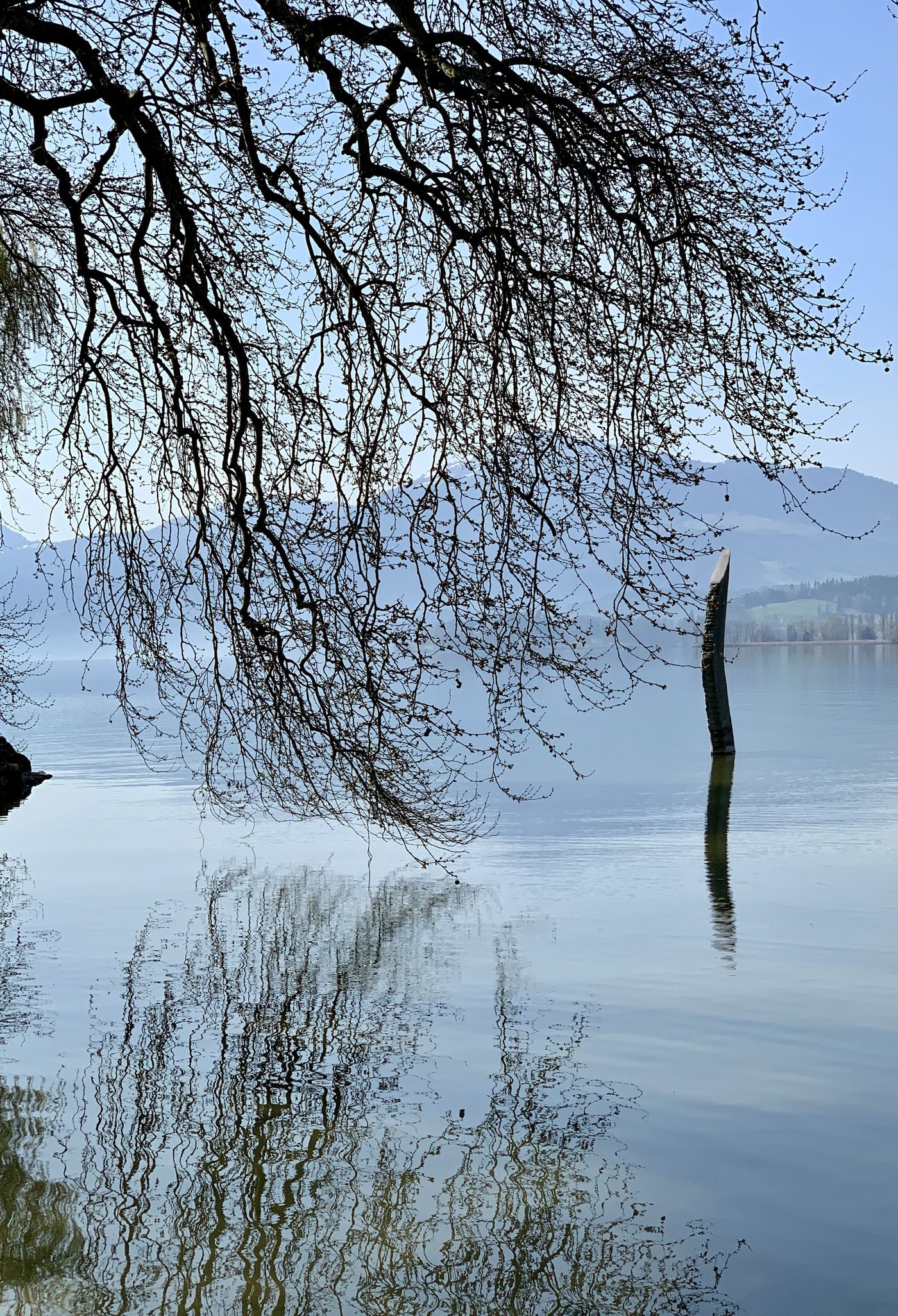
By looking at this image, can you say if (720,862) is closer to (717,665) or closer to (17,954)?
(17,954)

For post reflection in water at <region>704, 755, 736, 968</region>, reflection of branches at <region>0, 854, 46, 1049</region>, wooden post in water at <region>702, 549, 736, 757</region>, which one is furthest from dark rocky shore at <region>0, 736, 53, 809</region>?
wooden post in water at <region>702, 549, 736, 757</region>

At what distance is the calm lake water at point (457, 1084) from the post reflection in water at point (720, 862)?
0.11 meters

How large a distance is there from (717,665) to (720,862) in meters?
12.6

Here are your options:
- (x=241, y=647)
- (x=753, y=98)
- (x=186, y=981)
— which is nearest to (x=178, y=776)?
(x=186, y=981)

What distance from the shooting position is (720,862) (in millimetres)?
18359

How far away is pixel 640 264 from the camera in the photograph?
7.38m

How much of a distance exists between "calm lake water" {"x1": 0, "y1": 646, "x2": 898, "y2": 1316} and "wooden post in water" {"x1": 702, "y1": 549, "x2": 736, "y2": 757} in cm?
908

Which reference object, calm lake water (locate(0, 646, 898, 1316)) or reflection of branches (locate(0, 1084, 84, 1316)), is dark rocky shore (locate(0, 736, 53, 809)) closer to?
calm lake water (locate(0, 646, 898, 1316))

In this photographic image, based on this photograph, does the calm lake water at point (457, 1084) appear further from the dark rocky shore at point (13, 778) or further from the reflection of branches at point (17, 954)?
the dark rocky shore at point (13, 778)

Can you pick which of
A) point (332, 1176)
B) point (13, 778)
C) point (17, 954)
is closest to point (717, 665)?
point (13, 778)

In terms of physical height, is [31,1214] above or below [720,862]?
below

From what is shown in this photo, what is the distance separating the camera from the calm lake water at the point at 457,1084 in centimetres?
646

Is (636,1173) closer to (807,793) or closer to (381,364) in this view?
(381,364)

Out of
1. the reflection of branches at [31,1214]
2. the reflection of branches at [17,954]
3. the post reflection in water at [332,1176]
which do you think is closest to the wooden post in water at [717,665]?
the reflection of branches at [17,954]
